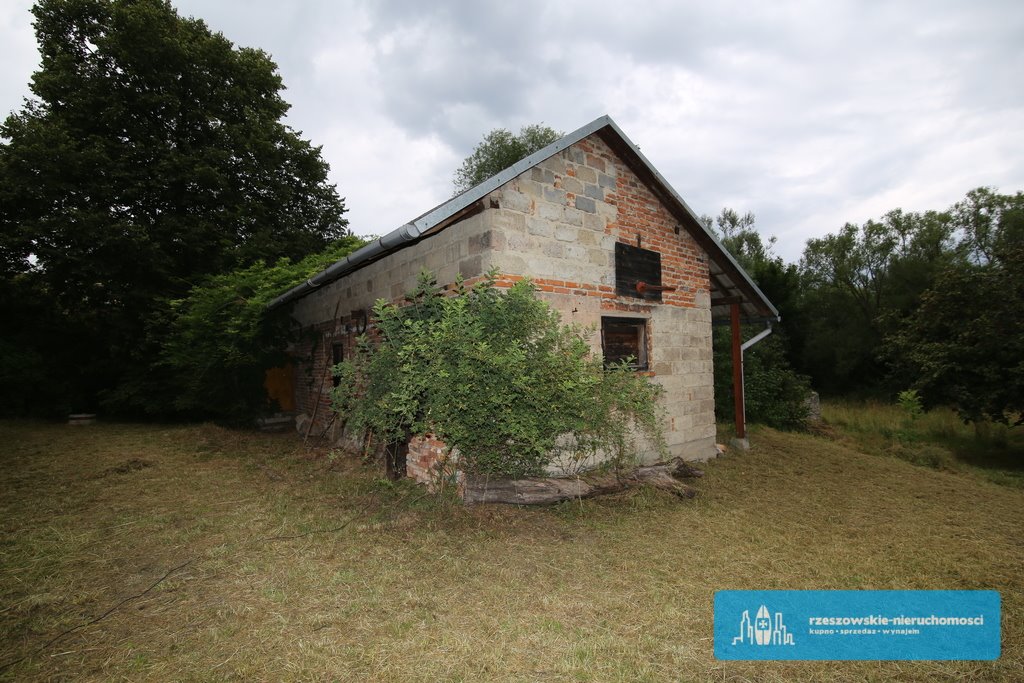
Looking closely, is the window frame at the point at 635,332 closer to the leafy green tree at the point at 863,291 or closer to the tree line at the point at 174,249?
the tree line at the point at 174,249

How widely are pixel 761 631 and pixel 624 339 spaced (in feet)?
14.7

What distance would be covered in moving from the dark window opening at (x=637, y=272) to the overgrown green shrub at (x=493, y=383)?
75.4 inches

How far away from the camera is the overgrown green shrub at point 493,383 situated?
4.69 meters

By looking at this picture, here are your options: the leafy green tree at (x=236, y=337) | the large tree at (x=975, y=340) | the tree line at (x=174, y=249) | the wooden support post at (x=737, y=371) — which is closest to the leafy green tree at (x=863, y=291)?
the tree line at (x=174, y=249)

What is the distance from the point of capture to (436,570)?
388cm

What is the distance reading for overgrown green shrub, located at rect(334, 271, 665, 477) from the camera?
4.69 meters

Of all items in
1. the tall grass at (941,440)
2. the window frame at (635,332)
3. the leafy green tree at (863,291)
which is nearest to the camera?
the window frame at (635,332)

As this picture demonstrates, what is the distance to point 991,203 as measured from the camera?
21391 mm

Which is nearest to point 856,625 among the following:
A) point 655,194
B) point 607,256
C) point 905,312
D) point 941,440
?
point 607,256

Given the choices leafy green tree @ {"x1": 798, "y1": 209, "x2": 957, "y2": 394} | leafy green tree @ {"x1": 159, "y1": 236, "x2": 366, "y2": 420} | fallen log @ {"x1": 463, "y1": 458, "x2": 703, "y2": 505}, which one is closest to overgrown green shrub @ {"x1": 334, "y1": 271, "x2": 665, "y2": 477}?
fallen log @ {"x1": 463, "y1": 458, "x2": 703, "y2": 505}

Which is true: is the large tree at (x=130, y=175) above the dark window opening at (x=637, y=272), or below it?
above

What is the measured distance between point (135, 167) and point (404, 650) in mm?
15889

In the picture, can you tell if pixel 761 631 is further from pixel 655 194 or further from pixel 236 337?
pixel 236 337

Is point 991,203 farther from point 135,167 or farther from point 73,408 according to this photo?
point 73,408
